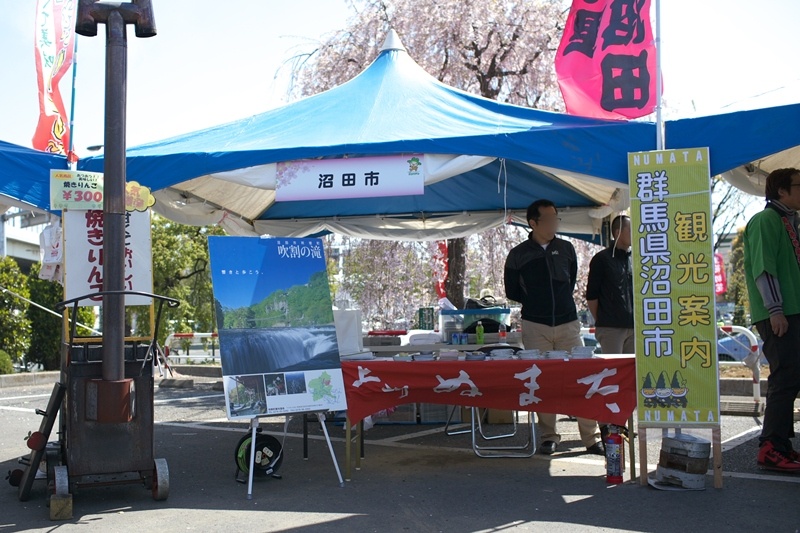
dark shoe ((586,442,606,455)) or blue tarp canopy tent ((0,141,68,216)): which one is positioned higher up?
blue tarp canopy tent ((0,141,68,216))

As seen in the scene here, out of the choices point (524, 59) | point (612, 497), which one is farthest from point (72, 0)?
point (524, 59)

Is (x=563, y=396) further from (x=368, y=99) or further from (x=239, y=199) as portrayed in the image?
(x=239, y=199)

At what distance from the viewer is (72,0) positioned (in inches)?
325

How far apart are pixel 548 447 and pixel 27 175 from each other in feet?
15.1

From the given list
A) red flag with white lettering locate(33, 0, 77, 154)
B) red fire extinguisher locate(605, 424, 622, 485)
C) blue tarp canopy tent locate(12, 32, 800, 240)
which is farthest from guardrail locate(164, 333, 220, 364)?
red fire extinguisher locate(605, 424, 622, 485)

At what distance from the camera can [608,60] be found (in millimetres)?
6137

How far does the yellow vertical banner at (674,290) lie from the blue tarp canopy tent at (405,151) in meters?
0.30

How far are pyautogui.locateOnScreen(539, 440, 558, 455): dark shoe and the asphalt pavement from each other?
125 mm

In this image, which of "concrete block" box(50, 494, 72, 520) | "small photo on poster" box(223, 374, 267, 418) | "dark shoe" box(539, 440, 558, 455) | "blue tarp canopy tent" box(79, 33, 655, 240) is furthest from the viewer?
"dark shoe" box(539, 440, 558, 455)

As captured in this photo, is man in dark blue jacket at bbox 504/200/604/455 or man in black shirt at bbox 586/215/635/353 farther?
man in black shirt at bbox 586/215/635/353

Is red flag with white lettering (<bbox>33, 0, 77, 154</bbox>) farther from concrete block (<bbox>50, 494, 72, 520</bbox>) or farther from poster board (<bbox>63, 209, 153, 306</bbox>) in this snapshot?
concrete block (<bbox>50, 494, 72, 520</bbox>)

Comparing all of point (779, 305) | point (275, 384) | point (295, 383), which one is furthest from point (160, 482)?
point (779, 305)

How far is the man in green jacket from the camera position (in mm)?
5562

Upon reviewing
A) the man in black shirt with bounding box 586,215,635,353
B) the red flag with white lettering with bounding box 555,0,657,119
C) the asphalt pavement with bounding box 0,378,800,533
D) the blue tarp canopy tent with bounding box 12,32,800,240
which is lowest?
the asphalt pavement with bounding box 0,378,800,533
